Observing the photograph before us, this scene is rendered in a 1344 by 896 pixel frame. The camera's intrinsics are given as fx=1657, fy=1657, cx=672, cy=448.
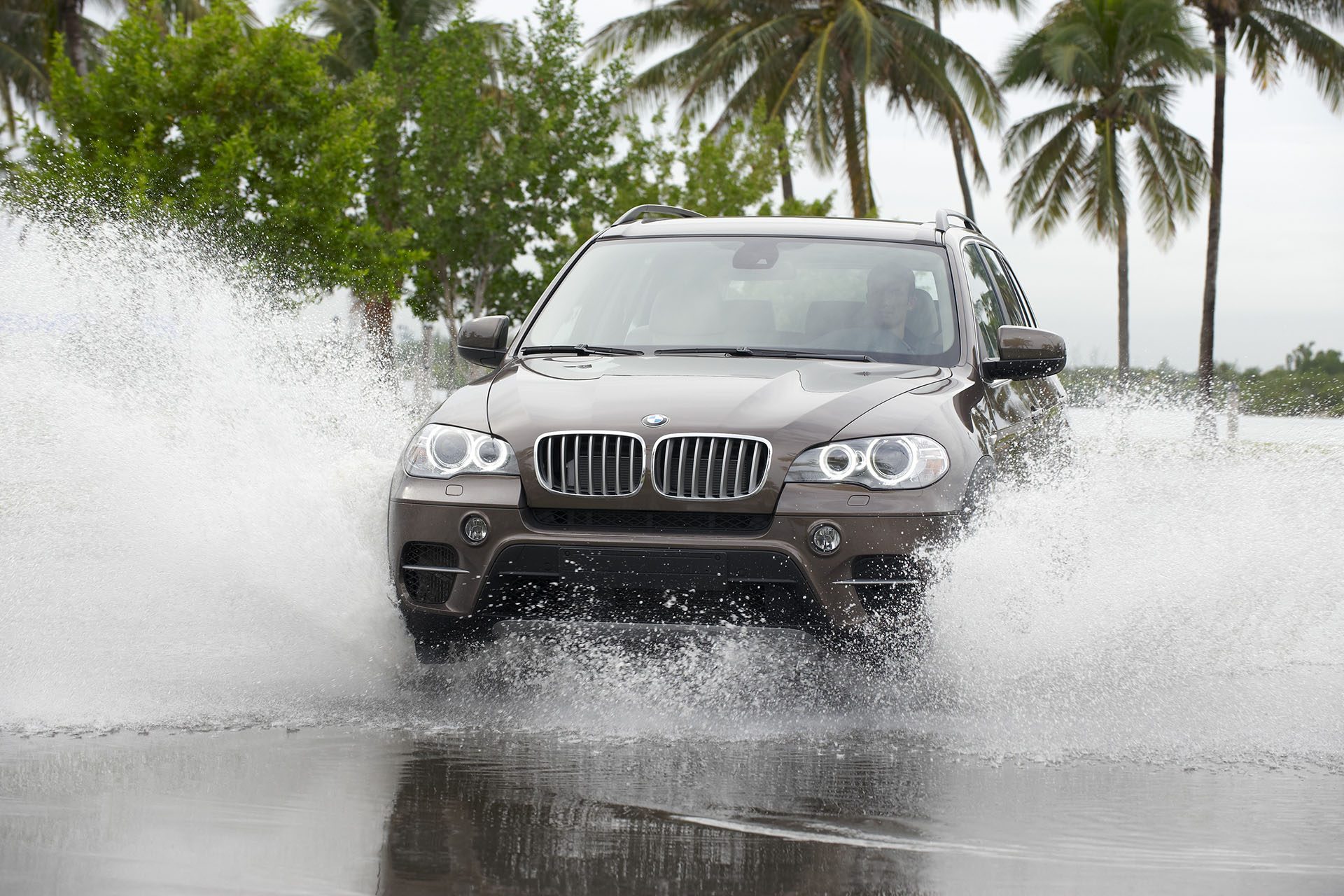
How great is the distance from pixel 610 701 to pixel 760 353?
4.73 ft

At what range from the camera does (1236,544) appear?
587cm

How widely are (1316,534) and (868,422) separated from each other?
197 centimetres

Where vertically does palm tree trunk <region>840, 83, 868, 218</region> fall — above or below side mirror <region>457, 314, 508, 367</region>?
above

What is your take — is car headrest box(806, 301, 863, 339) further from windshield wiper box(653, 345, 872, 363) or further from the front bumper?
the front bumper

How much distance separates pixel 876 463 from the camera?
16.5ft

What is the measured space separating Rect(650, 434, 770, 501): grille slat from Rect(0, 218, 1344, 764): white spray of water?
551mm

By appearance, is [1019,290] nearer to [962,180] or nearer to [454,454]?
[454,454]

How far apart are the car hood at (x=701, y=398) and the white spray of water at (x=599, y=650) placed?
0.56 metres

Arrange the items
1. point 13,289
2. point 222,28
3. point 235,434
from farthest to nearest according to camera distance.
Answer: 1. point 222,28
2. point 13,289
3. point 235,434

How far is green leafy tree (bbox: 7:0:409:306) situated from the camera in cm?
2184

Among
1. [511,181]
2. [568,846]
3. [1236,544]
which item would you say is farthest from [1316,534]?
[511,181]

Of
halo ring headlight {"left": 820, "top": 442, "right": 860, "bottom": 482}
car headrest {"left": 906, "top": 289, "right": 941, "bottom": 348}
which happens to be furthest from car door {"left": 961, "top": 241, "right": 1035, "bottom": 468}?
halo ring headlight {"left": 820, "top": 442, "right": 860, "bottom": 482}

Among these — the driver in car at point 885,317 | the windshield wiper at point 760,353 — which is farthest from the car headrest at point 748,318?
the driver in car at point 885,317

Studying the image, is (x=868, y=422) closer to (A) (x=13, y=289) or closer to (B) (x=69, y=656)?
(B) (x=69, y=656)
